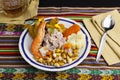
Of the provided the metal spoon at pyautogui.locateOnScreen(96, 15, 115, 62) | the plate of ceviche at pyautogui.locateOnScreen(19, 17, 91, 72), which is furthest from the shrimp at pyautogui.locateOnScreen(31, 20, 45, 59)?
the metal spoon at pyautogui.locateOnScreen(96, 15, 115, 62)

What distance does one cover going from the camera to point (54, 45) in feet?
2.51

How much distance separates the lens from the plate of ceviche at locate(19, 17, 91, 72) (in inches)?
29.1

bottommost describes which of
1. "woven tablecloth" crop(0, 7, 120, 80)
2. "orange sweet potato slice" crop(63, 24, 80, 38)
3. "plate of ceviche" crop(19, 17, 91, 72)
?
"woven tablecloth" crop(0, 7, 120, 80)

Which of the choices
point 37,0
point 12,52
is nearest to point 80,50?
point 12,52

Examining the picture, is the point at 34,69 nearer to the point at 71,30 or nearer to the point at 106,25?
the point at 71,30

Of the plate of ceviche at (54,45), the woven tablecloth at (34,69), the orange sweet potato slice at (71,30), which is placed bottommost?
the woven tablecloth at (34,69)

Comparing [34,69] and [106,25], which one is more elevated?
[106,25]

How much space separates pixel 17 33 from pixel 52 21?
0.13 m

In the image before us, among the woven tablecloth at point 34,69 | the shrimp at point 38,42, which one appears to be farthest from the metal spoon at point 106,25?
the shrimp at point 38,42

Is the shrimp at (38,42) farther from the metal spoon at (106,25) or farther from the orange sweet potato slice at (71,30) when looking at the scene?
the metal spoon at (106,25)

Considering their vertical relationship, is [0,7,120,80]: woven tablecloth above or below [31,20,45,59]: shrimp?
below

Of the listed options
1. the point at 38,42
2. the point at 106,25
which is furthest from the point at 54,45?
the point at 106,25

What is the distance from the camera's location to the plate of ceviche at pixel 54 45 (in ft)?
2.42

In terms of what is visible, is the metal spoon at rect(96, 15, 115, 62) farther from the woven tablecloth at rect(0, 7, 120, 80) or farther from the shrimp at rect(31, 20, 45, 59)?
the shrimp at rect(31, 20, 45, 59)
